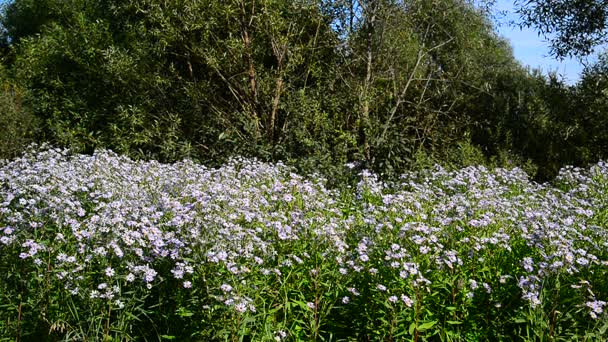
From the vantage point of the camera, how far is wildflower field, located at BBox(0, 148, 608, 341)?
10.8 ft

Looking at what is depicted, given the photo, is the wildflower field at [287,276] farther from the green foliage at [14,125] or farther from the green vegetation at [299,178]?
the green foliage at [14,125]

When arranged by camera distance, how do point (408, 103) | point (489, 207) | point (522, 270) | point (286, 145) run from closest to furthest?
1. point (522, 270)
2. point (489, 207)
3. point (286, 145)
4. point (408, 103)

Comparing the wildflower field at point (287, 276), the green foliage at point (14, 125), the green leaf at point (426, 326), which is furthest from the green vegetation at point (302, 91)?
the green leaf at point (426, 326)

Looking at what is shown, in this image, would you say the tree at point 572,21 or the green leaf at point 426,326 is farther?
the tree at point 572,21

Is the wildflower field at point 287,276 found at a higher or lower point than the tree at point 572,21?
lower

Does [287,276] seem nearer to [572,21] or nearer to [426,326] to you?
[426,326]

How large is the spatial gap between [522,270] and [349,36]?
541 cm

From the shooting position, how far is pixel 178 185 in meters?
4.97

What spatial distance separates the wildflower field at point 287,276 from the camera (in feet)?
10.8

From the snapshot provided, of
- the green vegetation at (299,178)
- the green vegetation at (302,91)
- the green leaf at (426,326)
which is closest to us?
the green leaf at (426,326)

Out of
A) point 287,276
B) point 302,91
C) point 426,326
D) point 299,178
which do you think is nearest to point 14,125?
point 302,91

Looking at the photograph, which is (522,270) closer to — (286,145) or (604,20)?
(286,145)

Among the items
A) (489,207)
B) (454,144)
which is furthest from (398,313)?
(454,144)

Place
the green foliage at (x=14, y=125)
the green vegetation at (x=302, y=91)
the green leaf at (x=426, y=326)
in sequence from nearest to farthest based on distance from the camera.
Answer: the green leaf at (x=426, y=326), the green vegetation at (x=302, y=91), the green foliage at (x=14, y=125)
